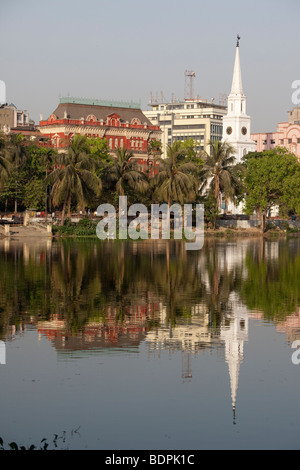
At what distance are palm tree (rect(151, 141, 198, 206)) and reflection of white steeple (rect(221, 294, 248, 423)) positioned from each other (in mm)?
52415

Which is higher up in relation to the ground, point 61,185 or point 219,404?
point 61,185

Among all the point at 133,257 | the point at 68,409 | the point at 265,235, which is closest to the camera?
the point at 68,409

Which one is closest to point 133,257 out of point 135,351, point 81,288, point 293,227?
point 81,288

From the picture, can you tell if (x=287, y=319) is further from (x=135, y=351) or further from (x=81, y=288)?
(x=81, y=288)

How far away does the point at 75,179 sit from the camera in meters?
76.5

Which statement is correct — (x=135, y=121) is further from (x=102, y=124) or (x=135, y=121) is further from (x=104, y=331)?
(x=104, y=331)

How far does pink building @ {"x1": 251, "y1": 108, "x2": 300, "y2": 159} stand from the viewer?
145125 millimetres

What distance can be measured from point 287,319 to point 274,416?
1036 centimetres

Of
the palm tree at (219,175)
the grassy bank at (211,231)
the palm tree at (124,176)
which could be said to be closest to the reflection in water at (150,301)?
the grassy bank at (211,231)

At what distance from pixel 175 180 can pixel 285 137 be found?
2868 inches

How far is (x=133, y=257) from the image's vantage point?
51469mm

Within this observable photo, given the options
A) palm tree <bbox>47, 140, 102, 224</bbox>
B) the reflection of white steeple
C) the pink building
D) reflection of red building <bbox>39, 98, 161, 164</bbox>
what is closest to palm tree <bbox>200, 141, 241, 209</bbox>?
palm tree <bbox>47, 140, 102, 224</bbox>

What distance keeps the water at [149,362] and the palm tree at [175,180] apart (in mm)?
43222
